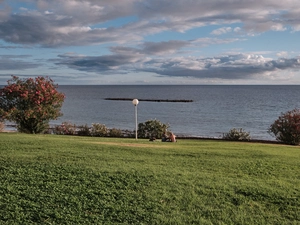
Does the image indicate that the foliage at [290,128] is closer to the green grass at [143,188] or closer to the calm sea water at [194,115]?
the calm sea water at [194,115]

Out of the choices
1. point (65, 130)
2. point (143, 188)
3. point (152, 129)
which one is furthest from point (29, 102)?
point (143, 188)

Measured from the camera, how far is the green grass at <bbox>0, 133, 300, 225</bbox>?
5.56m

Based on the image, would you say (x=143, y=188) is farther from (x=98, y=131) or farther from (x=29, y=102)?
(x=98, y=131)

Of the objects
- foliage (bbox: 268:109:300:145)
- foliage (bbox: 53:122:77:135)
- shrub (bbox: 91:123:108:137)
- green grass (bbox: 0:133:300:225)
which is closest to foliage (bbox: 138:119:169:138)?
shrub (bbox: 91:123:108:137)

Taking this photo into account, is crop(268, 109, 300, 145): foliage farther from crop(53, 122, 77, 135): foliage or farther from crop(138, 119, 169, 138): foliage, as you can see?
crop(53, 122, 77, 135): foliage

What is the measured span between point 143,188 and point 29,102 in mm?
14738

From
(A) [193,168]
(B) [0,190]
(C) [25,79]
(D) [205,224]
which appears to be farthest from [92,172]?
(C) [25,79]

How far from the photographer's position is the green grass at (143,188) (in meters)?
5.56

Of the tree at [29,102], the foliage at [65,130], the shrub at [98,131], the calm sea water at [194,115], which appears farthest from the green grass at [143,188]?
the calm sea water at [194,115]

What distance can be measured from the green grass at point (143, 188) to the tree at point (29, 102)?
9.55m

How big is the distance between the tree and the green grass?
9552 millimetres

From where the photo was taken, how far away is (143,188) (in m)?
6.82

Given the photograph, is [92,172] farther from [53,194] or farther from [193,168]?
[193,168]

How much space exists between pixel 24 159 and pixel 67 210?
3839 millimetres
